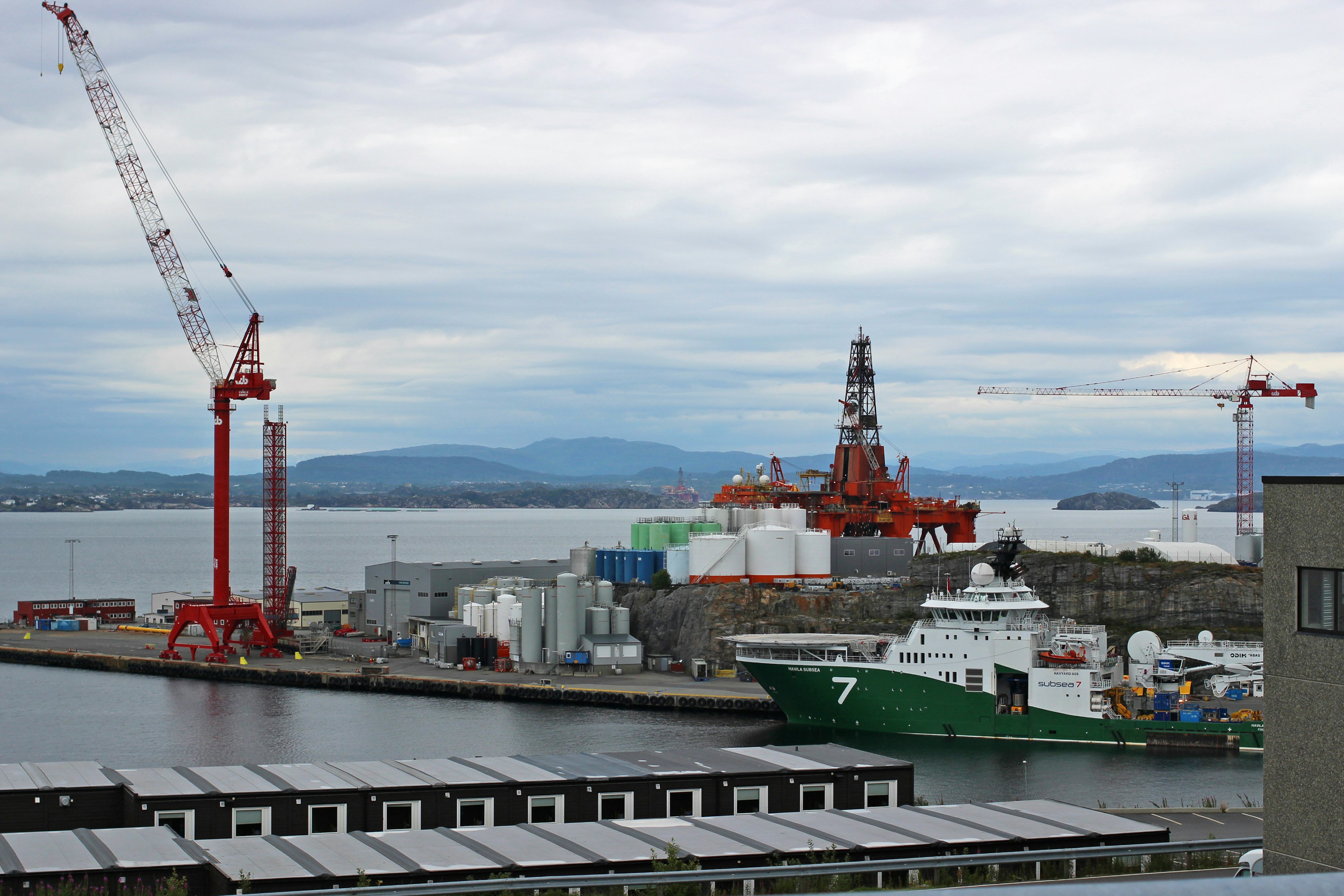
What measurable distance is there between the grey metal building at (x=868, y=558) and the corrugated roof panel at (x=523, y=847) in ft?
148

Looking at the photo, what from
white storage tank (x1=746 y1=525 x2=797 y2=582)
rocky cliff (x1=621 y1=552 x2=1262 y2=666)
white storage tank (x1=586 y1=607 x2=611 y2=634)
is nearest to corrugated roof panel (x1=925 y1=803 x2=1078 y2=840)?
rocky cliff (x1=621 y1=552 x2=1262 y2=666)

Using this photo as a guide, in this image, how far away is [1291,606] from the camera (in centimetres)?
870

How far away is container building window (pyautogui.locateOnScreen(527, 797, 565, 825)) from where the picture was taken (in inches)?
893

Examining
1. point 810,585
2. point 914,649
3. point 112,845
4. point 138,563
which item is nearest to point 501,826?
point 112,845

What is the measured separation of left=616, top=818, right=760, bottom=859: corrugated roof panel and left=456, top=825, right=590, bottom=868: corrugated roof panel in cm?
123

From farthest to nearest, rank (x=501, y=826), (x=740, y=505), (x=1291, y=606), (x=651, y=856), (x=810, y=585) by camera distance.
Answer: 1. (x=740, y=505)
2. (x=810, y=585)
3. (x=501, y=826)
4. (x=651, y=856)
5. (x=1291, y=606)

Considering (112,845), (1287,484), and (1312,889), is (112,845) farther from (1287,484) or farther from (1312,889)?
(1312,889)

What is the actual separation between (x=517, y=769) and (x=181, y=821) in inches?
224

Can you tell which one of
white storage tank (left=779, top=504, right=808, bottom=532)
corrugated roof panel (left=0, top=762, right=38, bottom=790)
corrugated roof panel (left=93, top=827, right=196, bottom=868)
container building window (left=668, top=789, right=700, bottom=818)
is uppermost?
white storage tank (left=779, top=504, right=808, bottom=532)

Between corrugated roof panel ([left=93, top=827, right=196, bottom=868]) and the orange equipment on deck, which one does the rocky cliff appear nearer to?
the orange equipment on deck

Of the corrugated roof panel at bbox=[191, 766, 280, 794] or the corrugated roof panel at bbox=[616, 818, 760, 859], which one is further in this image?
the corrugated roof panel at bbox=[191, 766, 280, 794]

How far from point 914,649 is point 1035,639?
140 inches

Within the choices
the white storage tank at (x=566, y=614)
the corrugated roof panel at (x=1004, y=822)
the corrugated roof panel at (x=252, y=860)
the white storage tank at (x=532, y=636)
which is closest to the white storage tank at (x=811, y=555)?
the white storage tank at (x=566, y=614)

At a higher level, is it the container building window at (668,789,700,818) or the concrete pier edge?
the container building window at (668,789,700,818)
